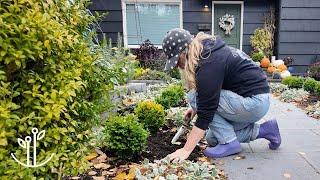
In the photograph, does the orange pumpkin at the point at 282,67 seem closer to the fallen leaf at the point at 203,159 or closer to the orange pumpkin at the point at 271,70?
the orange pumpkin at the point at 271,70

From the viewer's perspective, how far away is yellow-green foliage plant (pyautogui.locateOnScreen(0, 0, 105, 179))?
3.98ft

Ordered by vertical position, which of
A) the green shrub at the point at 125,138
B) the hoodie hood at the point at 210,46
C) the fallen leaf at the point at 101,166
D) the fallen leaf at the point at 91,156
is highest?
the hoodie hood at the point at 210,46

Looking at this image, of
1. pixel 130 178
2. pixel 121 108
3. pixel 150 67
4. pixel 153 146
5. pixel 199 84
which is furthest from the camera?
pixel 150 67

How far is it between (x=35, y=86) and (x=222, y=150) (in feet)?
4.69

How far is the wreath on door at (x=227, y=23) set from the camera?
27.6 ft

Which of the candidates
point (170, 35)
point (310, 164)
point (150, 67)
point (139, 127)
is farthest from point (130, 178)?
point (150, 67)

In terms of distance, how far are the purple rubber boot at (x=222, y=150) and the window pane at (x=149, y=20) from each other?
6.46 m

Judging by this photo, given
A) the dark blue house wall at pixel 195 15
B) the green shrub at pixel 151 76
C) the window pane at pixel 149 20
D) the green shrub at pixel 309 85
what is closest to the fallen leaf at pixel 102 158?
the green shrub at pixel 151 76

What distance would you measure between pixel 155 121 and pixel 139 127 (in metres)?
0.64

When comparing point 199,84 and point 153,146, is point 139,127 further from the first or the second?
point 199,84

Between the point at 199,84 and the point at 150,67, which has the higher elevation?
the point at 199,84

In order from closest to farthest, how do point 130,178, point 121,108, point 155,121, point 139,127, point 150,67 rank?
1. point 130,178
2. point 139,127
3. point 155,121
4. point 121,108
5. point 150,67

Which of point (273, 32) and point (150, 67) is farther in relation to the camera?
point (273, 32)

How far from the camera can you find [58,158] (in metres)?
1.39
